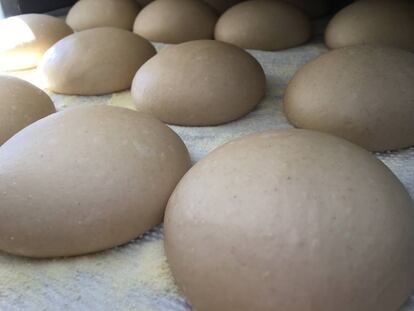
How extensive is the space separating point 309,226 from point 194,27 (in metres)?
1.32

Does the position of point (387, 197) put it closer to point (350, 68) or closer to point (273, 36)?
point (350, 68)

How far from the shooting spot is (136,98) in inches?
52.9

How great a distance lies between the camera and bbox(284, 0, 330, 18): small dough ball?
2017 millimetres

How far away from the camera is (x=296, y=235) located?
667 millimetres

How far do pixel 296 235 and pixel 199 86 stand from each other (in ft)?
2.18

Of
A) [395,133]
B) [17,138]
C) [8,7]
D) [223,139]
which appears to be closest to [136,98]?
[223,139]

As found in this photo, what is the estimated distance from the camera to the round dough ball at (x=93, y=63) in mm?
1461

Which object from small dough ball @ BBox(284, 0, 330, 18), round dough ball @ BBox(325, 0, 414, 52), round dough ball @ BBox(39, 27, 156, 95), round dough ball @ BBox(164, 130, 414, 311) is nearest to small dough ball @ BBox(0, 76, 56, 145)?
round dough ball @ BBox(39, 27, 156, 95)

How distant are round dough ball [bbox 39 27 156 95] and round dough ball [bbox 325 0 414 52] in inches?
24.9

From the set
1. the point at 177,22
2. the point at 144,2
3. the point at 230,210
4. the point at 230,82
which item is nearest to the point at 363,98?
the point at 230,82

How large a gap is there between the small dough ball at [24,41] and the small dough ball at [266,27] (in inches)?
23.6

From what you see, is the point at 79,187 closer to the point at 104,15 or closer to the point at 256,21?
the point at 256,21

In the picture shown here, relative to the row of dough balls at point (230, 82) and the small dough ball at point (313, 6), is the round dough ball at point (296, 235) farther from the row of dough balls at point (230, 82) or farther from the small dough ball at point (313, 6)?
the small dough ball at point (313, 6)

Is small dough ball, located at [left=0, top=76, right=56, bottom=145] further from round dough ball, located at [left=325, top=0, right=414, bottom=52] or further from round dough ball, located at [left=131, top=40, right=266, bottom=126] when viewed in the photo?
round dough ball, located at [left=325, top=0, right=414, bottom=52]
